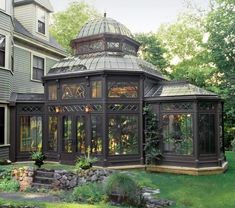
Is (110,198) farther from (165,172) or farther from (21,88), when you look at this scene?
(21,88)

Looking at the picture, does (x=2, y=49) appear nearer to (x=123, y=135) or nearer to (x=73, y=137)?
(x=73, y=137)

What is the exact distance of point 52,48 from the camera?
1856cm

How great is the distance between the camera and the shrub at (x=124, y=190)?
8547 mm

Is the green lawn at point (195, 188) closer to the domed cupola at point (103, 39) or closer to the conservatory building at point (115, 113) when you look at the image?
the conservatory building at point (115, 113)

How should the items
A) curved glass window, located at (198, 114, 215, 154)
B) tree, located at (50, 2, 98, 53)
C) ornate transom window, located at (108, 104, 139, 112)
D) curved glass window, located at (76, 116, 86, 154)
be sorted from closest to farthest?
curved glass window, located at (198, 114, 215, 154)
ornate transom window, located at (108, 104, 139, 112)
curved glass window, located at (76, 116, 86, 154)
tree, located at (50, 2, 98, 53)

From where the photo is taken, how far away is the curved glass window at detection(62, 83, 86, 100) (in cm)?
1305

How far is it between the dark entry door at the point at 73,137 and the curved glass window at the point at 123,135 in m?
1.18

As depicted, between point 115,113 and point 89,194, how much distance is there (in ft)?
13.7

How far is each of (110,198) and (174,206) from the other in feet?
6.35

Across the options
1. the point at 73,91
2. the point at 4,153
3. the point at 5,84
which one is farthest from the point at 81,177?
the point at 5,84

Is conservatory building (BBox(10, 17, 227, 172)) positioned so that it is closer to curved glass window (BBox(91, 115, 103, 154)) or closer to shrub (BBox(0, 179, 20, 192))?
curved glass window (BBox(91, 115, 103, 154))

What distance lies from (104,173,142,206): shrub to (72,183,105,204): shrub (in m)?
0.47

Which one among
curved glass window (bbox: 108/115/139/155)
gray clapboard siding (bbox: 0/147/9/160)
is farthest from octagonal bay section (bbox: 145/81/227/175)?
gray clapboard siding (bbox: 0/147/9/160)

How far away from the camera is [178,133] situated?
39.7 feet
